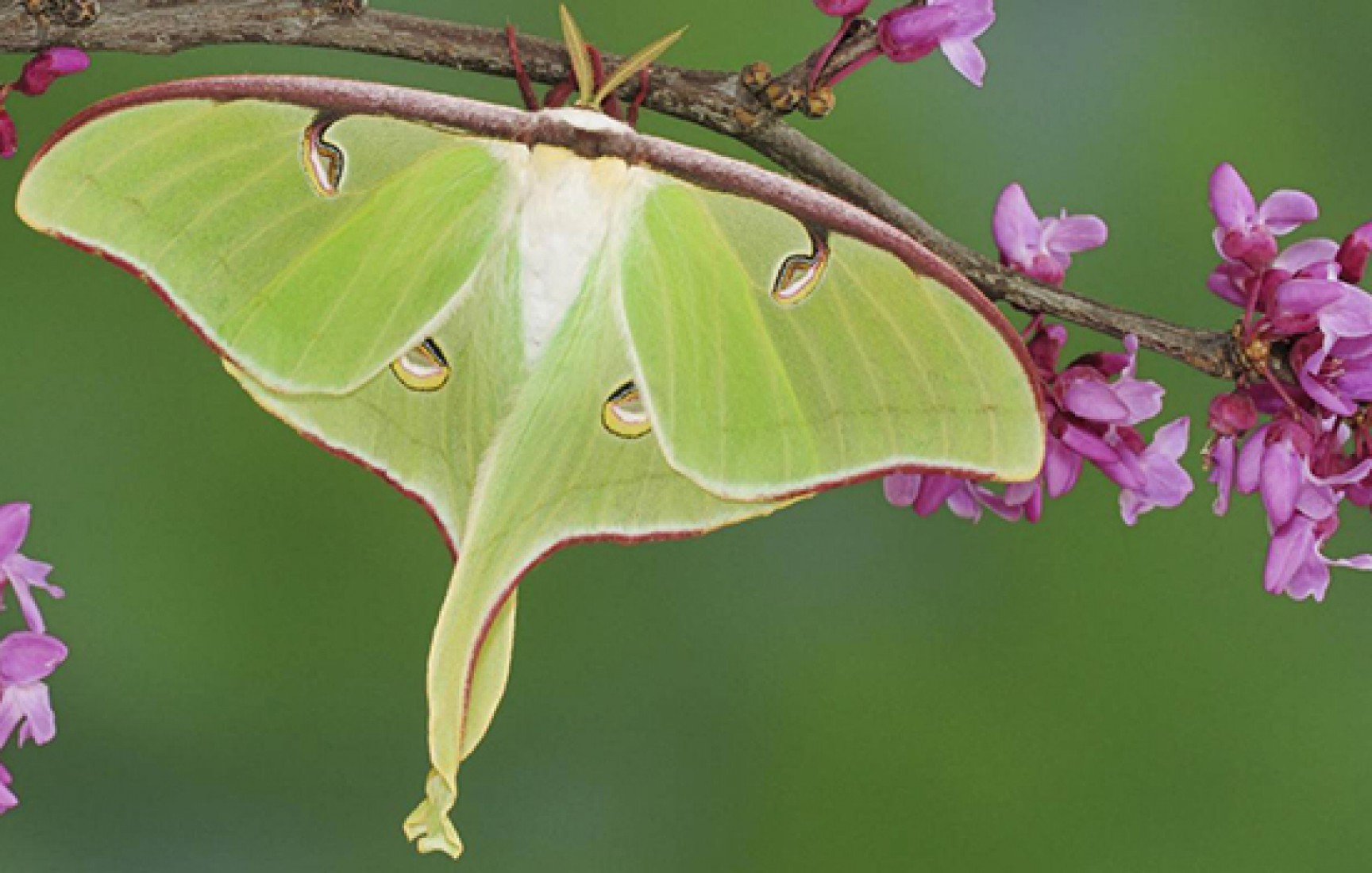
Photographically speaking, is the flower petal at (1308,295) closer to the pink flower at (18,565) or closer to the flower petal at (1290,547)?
the flower petal at (1290,547)

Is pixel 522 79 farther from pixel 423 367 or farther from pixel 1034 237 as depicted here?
pixel 1034 237

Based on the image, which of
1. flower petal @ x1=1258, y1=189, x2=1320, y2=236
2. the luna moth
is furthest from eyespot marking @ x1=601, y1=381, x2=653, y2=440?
flower petal @ x1=1258, y1=189, x2=1320, y2=236

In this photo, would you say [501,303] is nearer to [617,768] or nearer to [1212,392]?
[617,768]

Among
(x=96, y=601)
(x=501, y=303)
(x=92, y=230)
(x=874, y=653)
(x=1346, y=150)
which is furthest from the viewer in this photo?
(x=1346, y=150)

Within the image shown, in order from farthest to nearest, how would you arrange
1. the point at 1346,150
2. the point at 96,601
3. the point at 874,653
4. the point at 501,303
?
the point at 1346,150 < the point at 874,653 < the point at 96,601 < the point at 501,303

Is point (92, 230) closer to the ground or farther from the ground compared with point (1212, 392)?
farther from the ground

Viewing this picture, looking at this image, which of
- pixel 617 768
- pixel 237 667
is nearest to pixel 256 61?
pixel 237 667

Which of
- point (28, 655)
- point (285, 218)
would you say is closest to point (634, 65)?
point (285, 218)
